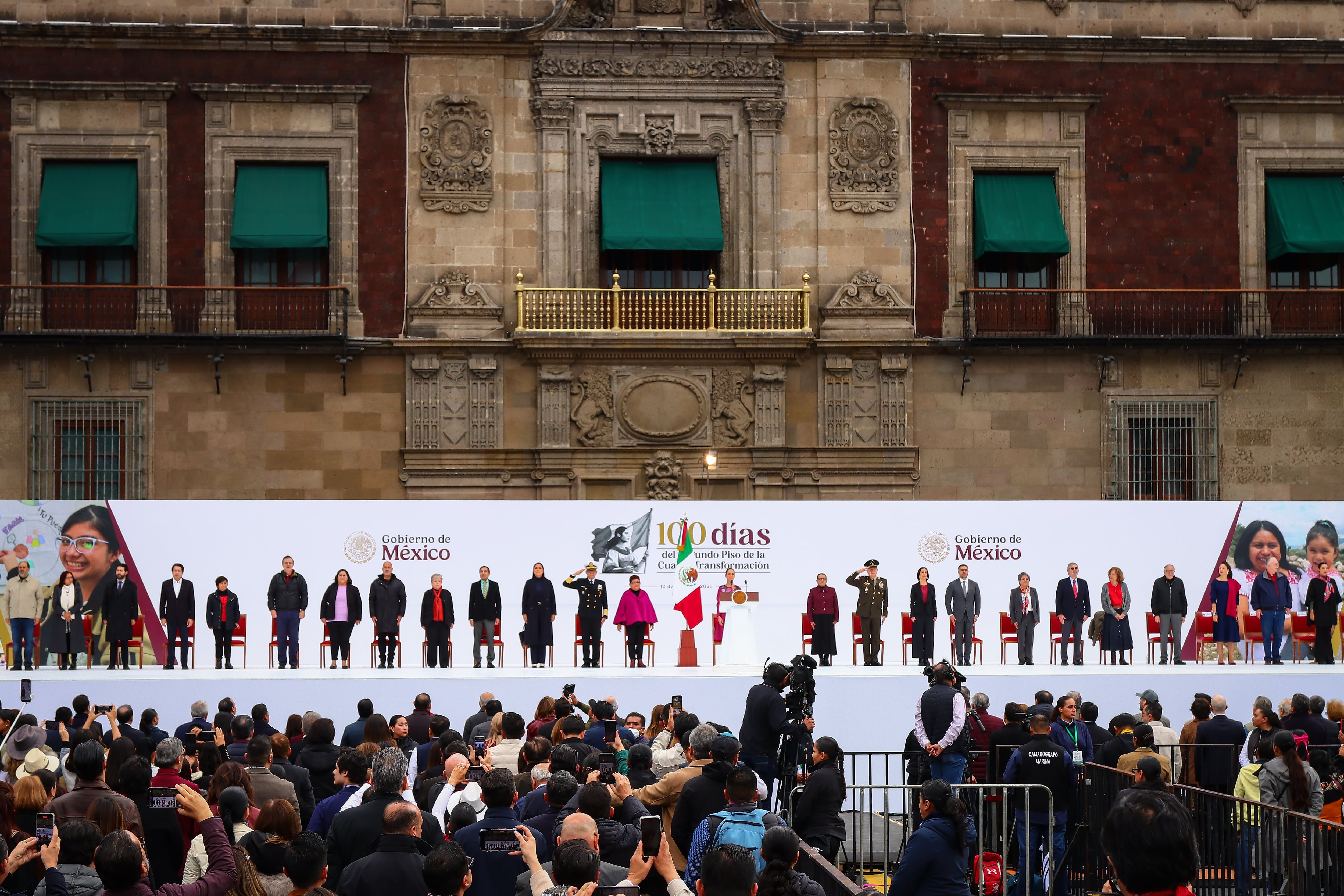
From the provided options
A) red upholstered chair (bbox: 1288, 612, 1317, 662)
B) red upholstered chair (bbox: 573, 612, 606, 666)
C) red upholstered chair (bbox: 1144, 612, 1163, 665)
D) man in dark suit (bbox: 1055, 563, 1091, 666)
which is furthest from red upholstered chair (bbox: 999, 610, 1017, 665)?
red upholstered chair (bbox: 573, 612, 606, 666)

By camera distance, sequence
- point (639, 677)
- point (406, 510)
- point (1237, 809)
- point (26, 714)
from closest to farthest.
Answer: point (1237, 809) → point (26, 714) → point (639, 677) → point (406, 510)

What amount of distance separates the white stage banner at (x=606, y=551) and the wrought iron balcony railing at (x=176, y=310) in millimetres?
5292

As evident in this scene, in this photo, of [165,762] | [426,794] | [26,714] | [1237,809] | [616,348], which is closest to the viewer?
[165,762]

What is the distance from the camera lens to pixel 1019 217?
2741 cm

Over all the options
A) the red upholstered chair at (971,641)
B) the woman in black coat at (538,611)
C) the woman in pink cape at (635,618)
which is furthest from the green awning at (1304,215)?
the woman in black coat at (538,611)

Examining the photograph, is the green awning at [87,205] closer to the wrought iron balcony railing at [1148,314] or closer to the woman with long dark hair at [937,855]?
the wrought iron balcony railing at [1148,314]

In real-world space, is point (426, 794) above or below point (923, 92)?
below

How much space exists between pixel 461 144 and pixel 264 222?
371cm

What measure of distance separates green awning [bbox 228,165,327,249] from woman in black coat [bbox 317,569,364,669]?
7.53 m

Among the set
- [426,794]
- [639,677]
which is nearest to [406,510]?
[639,677]

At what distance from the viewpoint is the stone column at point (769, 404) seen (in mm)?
26656

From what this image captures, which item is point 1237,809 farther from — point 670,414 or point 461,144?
point 461,144

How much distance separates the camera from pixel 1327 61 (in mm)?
28250

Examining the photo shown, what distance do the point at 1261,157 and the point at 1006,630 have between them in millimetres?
11701
